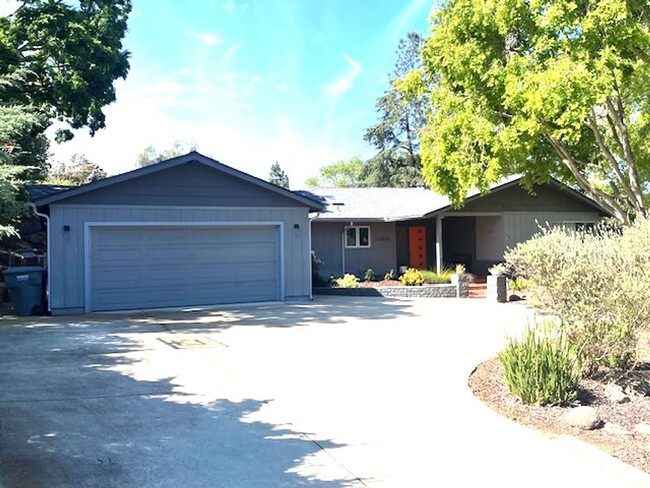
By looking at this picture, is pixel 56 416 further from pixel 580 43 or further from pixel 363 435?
pixel 580 43

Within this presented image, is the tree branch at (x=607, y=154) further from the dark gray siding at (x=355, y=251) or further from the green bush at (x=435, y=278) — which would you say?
the dark gray siding at (x=355, y=251)

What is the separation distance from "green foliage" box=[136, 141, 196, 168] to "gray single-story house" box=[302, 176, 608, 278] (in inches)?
1572

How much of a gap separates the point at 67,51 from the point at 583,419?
17719 millimetres

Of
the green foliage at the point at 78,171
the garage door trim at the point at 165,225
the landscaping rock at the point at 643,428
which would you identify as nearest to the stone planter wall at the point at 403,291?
the garage door trim at the point at 165,225

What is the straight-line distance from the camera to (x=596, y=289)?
22.4 ft

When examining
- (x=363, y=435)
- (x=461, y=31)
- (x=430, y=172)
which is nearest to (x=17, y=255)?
(x=430, y=172)

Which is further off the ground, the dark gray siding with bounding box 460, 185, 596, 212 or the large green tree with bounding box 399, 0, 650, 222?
the large green tree with bounding box 399, 0, 650, 222

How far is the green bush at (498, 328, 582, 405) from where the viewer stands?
6402 mm

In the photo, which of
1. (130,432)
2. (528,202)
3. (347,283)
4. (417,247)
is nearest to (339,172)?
(417,247)

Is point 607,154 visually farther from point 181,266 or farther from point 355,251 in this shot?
point 181,266

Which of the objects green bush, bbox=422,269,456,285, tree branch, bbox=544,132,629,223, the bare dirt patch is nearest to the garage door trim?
green bush, bbox=422,269,456,285

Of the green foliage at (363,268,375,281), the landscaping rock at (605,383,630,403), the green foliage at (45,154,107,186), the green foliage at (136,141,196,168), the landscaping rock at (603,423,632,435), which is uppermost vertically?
the green foliage at (136,141,196,168)

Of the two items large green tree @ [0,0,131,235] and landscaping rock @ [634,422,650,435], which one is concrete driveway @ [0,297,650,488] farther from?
large green tree @ [0,0,131,235]

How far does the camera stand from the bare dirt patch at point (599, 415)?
5293mm
